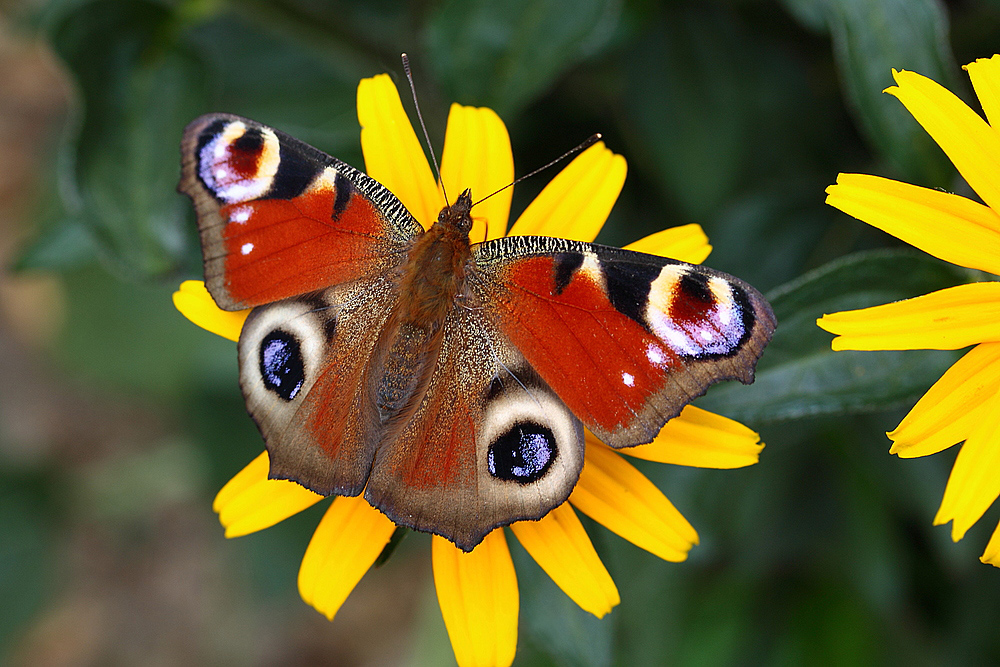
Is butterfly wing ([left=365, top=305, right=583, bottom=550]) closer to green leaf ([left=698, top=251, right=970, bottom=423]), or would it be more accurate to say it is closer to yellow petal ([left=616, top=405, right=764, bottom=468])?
yellow petal ([left=616, top=405, right=764, bottom=468])

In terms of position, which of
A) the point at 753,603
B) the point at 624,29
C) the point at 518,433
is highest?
the point at 624,29

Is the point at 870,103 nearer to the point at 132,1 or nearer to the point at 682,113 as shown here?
the point at 682,113

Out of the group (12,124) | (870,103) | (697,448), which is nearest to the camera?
(697,448)

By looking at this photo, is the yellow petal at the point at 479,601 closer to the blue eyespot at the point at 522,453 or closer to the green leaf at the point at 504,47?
the blue eyespot at the point at 522,453


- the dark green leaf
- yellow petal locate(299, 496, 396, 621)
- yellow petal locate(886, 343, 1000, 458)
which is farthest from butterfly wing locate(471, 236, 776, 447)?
the dark green leaf

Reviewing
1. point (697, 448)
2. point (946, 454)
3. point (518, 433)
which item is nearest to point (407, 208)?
point (518, 433)

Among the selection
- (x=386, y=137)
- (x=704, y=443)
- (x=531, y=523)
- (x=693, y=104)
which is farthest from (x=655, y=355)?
(x=693, y=104)

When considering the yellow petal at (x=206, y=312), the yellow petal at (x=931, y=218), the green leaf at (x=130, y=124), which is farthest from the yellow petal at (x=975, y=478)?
the green leaf at (x=130, y=124)
